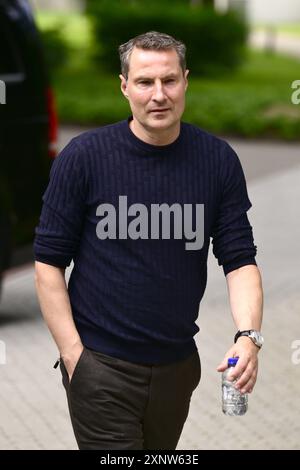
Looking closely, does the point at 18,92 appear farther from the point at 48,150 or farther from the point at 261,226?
the point at 261,226

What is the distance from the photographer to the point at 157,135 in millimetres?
4262

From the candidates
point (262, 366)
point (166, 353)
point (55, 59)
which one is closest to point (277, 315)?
point (262, 366)

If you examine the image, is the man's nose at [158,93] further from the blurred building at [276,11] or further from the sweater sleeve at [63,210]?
the blurred building at [276,11]

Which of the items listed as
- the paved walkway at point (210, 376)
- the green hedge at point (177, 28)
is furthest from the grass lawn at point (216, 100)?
the paved walkway at point (210, 376)

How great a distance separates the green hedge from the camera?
100 feet

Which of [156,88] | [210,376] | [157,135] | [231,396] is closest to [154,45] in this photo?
[156,88]

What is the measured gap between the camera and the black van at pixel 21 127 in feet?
30.7

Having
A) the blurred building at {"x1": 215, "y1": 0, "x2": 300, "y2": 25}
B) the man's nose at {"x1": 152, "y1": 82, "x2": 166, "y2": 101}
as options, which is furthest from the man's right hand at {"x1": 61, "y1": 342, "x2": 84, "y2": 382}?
the blurred building at {"x1": 215, "y1": 0, "x2": 300, "y2": 25}

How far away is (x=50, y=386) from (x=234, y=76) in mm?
24555

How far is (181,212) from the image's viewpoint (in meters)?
4.28

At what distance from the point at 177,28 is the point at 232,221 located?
1048 inches

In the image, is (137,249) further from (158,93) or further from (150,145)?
(158,93)

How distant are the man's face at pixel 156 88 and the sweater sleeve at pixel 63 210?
0.75 feet

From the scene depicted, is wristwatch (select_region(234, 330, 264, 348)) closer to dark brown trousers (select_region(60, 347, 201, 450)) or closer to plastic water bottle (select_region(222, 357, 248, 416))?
plastic water bottle (select_region(222, 357, 248, 416))
